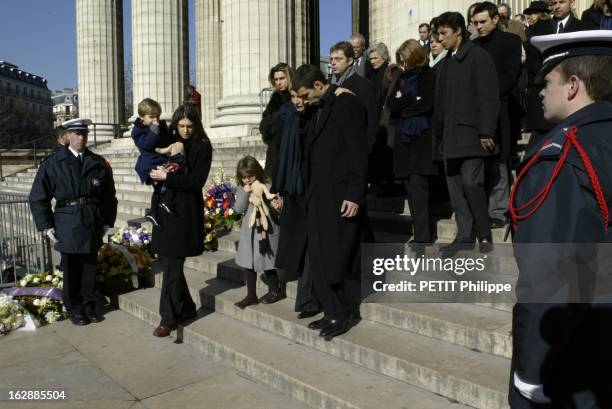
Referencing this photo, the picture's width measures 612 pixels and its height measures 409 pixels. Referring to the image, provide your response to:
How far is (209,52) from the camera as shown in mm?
25391

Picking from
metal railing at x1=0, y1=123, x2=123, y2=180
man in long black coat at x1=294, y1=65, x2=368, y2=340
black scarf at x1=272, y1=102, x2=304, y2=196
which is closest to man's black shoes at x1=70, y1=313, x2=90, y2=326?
black scarf at x1=272, y1=102, x2=304, y2=196

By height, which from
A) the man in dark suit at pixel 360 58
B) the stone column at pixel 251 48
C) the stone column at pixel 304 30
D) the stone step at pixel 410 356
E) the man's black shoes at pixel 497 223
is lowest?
the stone step at pixel 410 356

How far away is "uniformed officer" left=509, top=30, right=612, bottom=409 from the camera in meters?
1.69

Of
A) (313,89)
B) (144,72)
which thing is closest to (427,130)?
(313,89)

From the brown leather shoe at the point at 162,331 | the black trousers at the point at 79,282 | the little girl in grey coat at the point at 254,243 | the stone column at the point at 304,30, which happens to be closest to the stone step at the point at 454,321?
the little girl in grey coat at the point at 254,243

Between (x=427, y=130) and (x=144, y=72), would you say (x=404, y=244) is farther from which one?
(x=144, y=72)

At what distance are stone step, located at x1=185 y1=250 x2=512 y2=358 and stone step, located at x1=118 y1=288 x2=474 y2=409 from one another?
22.1 inches

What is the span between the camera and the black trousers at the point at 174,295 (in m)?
5.23

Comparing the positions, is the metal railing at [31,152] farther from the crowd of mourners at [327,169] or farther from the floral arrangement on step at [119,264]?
the crowd of mourners at [327,169]

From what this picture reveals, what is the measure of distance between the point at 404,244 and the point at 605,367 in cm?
410

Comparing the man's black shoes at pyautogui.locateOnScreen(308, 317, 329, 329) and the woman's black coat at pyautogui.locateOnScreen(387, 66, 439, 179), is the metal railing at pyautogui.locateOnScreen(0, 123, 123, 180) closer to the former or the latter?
the woman's black coat at pyautogui.locateOnScreen(387, 66, 439, 179)

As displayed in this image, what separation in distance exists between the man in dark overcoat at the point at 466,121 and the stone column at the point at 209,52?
20.7m

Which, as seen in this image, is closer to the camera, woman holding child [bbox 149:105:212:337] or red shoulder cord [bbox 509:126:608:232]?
red shoulder cord [bbox 509:126:608:232]

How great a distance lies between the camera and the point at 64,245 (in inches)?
235
